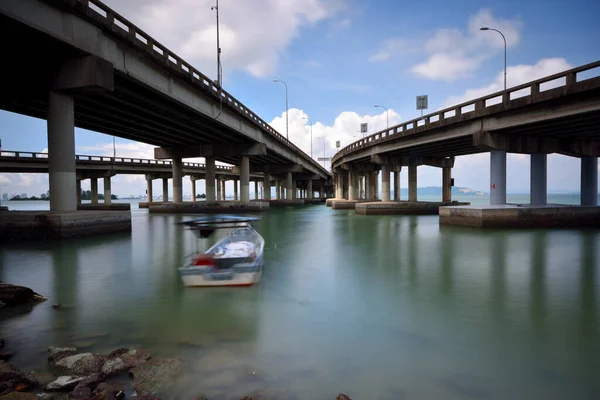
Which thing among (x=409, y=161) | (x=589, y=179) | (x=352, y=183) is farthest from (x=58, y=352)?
(x=352, y=183)

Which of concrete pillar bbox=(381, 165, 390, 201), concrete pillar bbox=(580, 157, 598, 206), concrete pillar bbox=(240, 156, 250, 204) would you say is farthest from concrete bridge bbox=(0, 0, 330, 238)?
concrete pillar bbox=(580, 157, 598, 206)

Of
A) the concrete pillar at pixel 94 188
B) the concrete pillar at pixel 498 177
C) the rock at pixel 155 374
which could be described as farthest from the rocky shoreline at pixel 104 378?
the concrete pillar at pixel 94 188

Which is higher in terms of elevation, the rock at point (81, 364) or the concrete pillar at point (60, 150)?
the concrete pillar at point (60, 150)

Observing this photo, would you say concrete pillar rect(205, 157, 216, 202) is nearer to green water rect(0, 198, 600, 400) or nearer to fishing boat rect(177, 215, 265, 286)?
green water rect(0, 198, 600, 400)

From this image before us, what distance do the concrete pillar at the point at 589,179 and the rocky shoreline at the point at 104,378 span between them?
37.1 meters

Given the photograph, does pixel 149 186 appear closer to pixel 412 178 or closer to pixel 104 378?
pixel 412 178

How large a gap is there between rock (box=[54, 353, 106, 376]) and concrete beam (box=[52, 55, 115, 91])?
62.3 feet

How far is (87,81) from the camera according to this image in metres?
20.4

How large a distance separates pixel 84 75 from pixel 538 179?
110 feet

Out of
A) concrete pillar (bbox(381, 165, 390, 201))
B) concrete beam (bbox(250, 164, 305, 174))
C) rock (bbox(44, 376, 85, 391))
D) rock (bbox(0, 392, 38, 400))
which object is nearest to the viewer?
rock (bbox(0, 392, 38, 400))

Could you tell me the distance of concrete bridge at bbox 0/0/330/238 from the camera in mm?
18264

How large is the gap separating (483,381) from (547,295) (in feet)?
22.0

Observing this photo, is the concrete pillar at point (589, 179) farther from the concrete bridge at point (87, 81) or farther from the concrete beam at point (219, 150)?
the concrete beam at point (219, 150)

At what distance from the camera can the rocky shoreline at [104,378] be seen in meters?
4.94
